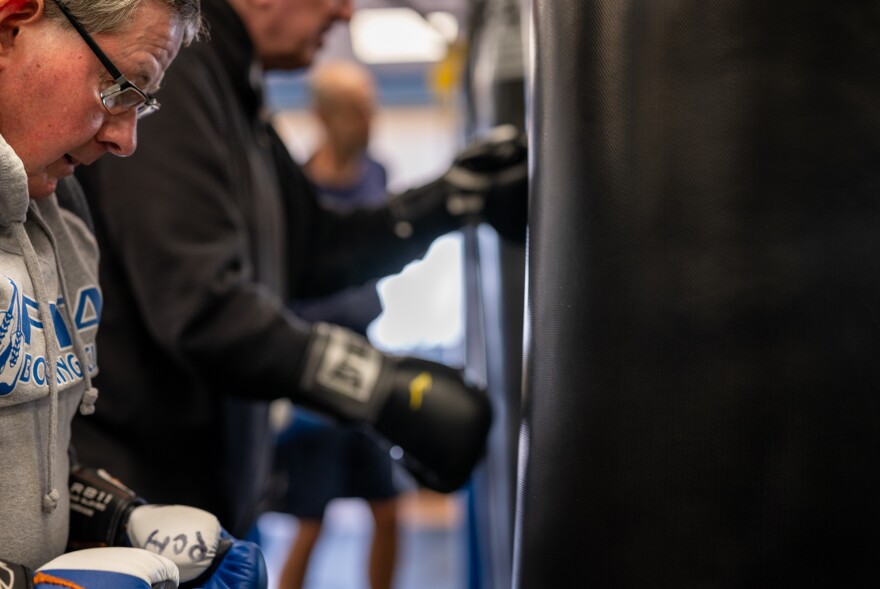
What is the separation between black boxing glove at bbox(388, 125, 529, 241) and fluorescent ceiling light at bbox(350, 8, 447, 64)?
3743 mm

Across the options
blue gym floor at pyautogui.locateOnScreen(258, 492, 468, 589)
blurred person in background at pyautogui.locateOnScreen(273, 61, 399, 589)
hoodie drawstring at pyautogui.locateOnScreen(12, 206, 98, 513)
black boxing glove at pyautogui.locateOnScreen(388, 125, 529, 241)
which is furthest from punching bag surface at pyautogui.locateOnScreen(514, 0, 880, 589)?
blue gym floor at pyautogui.locateOnScreen(258, 492, 468, 589)

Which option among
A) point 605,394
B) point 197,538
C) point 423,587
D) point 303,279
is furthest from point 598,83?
point 423,587

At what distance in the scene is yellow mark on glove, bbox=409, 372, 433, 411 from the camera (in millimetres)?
1251

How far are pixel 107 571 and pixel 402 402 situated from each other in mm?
588

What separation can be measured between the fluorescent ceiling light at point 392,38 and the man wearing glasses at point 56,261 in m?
4.50

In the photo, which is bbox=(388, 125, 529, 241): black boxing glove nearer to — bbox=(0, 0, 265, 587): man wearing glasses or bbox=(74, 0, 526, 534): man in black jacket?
bbox=(74, 0, 526, 534): man in black jacket

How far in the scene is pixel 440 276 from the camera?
5.28 meters

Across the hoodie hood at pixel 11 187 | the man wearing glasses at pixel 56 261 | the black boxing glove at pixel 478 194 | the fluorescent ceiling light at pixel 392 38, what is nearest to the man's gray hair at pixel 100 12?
the man wearing glasses at pixel 56 261

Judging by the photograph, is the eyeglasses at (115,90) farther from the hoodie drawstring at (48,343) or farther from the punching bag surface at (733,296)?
the punching bag surface at (733,296)

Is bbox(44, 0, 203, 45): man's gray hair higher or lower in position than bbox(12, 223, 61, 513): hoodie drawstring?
higher

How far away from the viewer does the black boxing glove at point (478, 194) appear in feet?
4.65

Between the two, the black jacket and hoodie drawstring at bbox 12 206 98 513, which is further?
the black jacket

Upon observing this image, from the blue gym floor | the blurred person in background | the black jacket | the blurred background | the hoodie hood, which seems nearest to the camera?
the hoodie hood

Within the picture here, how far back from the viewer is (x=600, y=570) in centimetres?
78
